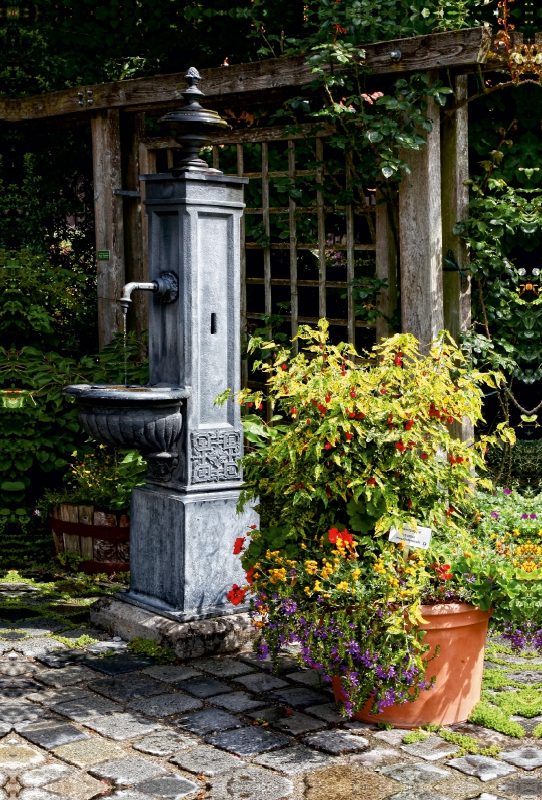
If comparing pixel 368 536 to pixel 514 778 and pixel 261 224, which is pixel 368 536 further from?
pixel 261 224

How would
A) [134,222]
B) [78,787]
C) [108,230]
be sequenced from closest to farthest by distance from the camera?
[78,787]
[108,230]
[134,222]

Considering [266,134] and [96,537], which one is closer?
[96,537]

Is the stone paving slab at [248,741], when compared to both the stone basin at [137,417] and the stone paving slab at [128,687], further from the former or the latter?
the stone basin at [137,417]

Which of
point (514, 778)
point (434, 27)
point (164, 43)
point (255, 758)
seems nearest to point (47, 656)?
point (255, 758)

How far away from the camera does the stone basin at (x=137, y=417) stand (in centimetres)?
541

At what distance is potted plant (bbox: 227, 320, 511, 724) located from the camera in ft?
14.3

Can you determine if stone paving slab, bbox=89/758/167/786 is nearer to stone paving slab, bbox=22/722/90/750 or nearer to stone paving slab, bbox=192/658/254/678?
stone paving slab, bbox=22/722/90/750

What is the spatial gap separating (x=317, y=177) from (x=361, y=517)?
10.7ft

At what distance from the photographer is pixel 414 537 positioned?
14.7 ft

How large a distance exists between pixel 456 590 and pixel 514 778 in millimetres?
785

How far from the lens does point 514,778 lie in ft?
13.3

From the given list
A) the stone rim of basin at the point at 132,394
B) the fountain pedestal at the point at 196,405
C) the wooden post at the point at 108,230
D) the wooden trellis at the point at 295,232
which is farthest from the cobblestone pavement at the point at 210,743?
the wooden post at the point at 108,230

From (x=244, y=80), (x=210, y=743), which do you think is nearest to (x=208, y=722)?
(x=210, y=743)

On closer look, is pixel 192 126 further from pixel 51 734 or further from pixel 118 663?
pixel 51 734
